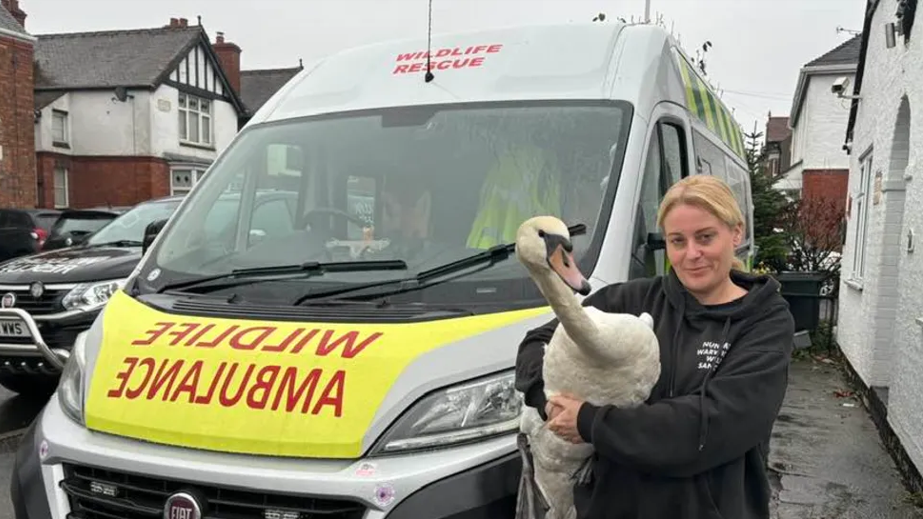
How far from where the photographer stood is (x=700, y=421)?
5.89 ft

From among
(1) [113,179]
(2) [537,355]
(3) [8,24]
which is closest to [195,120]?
(1) [113,179]

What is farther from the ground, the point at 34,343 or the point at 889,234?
the point at 889,234

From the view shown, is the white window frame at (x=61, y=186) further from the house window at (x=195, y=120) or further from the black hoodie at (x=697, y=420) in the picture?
the black hoodie at (x=697, y=420)

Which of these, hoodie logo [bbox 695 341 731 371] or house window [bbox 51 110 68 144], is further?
house window [bbox 51 110 68 144]

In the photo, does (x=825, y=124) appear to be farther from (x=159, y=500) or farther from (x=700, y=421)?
(x=159, y=500)

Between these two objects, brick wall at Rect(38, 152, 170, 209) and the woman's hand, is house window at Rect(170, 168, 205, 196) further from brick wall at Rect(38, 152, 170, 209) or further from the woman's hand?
the woman's hand

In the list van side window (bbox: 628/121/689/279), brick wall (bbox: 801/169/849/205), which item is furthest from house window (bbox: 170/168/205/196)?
van side window (bbox: 628/121/689/279)

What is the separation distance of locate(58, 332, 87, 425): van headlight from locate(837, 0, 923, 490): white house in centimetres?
470

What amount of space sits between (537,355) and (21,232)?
14131mm

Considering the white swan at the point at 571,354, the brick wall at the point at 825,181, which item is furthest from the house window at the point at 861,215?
the brick wall at the point at 825,181

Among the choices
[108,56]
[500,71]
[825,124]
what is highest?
[108,56]

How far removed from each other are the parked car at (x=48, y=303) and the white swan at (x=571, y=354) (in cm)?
430

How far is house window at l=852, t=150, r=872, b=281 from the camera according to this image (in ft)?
28.6

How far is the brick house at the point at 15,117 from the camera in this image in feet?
72.8
